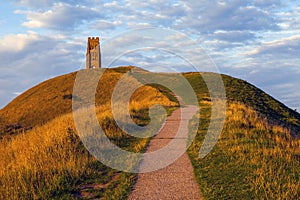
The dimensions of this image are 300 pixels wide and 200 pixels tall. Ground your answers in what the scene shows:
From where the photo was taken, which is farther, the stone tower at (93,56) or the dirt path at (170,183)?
the stone tower at (93,56)

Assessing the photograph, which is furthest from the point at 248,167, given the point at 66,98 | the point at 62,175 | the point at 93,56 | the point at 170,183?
the point at 93,56

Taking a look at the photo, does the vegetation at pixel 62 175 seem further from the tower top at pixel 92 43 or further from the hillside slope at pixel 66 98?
the tower top at pixel 92 43

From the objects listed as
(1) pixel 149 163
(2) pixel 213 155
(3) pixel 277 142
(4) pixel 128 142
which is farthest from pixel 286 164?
(4) pixel 128 142

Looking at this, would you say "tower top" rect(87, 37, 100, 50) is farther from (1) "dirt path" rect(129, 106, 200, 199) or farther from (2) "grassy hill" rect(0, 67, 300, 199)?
(1) "dirt path" rect(129, 106, 200, 199)

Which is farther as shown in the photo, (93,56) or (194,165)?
(93,56)

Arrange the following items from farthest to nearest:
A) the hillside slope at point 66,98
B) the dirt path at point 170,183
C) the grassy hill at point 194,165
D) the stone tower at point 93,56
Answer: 1. the stone tower at point 93,56
2. the hillside slope at point 66,98
3. the grassy hill at point 194,165
4. the dirt path at point 170,183

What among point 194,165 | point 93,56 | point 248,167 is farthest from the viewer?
point 93,56

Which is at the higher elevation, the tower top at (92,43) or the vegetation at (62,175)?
the tower top at (92,43)

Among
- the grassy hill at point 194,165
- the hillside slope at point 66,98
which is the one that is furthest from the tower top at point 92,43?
the grassy hill at point 194,165

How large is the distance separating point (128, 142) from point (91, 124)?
9.36 feet

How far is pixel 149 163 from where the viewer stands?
35.2ft

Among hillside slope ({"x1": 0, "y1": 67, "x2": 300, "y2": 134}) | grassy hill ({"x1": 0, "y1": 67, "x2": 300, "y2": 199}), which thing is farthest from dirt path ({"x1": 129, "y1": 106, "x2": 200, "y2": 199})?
hillside slope ({"x1": 0, "y1": 67, "x2": 300, "y2": 134})

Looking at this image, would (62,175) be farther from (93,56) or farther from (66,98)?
(93,56)

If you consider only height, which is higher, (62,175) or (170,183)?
(62,175)
